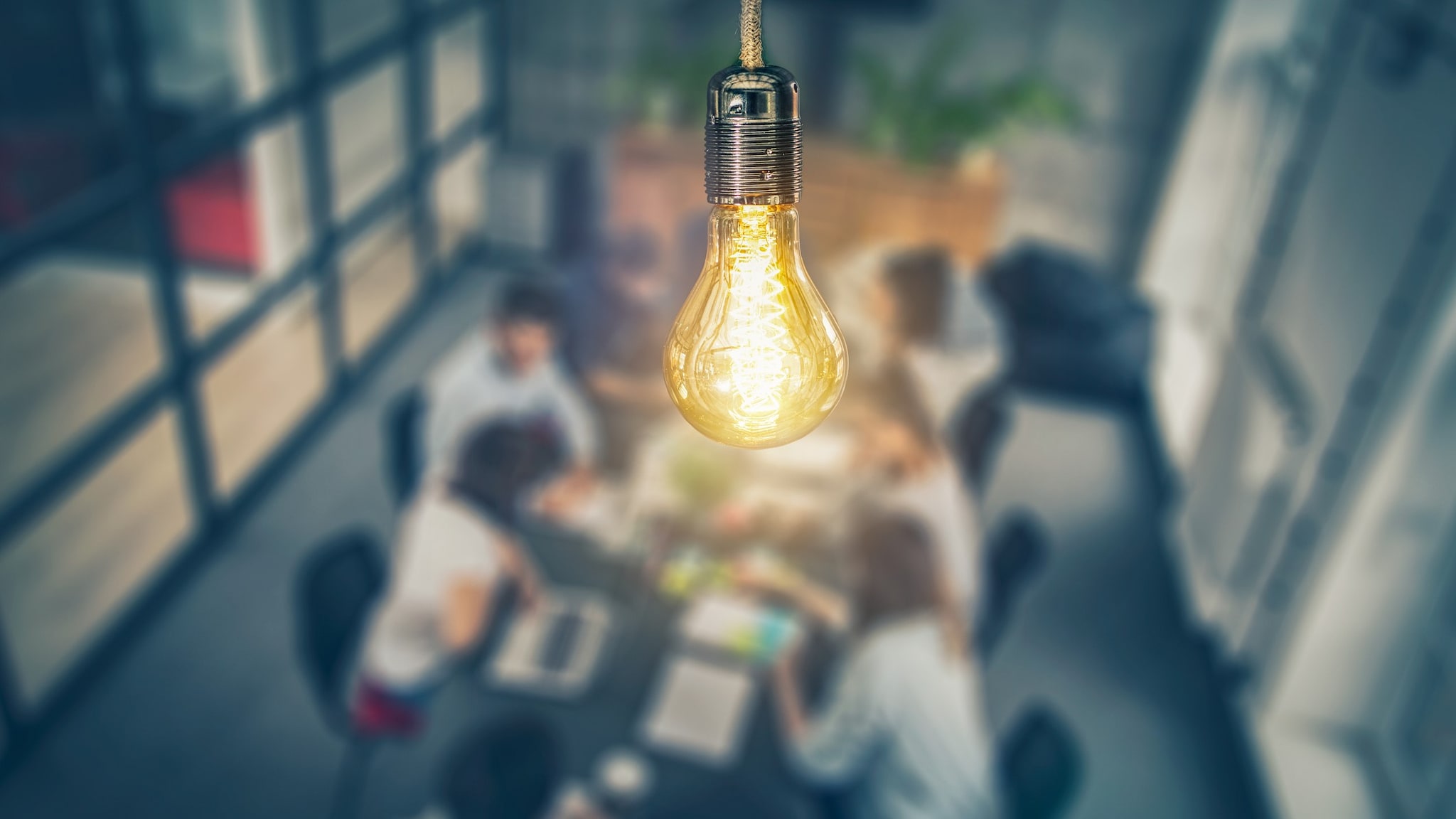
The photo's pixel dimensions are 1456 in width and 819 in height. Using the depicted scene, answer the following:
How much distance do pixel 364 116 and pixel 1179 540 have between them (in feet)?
15.2

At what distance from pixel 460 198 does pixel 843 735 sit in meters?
5.19

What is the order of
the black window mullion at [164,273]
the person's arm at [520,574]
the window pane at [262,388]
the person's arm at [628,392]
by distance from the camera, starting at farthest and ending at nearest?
the window pane at [262,388]
the person's arm at [628,392]
the black window mullion at [164,273]
the person's arm at [520,574]

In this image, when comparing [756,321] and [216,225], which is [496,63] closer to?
[216,225]

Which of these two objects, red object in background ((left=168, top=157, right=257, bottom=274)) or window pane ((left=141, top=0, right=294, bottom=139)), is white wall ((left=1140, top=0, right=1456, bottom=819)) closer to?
red object in background ((left=168, top=157, right=257, bottom=274))

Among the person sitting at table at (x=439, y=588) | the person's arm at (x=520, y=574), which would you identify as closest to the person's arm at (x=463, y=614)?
the person sitting at table at (x=439, y=588)

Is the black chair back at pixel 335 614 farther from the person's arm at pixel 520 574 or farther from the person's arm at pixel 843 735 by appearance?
the person's arm at pixel 843 735

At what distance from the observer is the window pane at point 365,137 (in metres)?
5.56

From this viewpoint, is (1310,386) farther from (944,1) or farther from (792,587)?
(944,1)

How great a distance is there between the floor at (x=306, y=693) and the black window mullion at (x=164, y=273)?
0.34 meters

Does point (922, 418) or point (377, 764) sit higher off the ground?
point (922, 418)

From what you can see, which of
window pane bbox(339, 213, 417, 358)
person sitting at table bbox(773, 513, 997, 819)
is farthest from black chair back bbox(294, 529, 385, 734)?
window pane bbox(339, 213, 417, 358)

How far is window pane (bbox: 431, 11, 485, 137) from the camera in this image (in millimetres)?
6435

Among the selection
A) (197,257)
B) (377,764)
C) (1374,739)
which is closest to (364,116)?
(197,257)

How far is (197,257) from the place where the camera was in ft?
22.4
